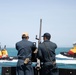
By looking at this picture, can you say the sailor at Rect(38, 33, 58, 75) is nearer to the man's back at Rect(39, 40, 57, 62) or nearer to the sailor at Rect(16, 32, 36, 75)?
the man's back at Rect(39, 40, 57, 62)

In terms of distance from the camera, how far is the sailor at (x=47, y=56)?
7.78 metres

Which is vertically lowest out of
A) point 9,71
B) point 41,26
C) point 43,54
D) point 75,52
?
point 75,52

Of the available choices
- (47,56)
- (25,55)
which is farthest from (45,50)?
(25,55)

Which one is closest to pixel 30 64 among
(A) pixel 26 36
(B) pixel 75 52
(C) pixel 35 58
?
(C) pixel 35 58

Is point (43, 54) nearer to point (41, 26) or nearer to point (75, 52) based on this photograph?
point (41, 26)

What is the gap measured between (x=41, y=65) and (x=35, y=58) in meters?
0.26

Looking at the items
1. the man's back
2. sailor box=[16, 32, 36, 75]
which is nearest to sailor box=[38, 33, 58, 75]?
the man's back

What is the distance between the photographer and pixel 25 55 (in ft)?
26.2

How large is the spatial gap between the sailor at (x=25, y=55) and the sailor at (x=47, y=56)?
31 cm

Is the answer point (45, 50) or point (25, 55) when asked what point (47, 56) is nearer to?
point (45, 50)

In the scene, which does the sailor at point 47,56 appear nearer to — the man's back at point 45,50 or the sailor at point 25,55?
the man's back at point 45,50

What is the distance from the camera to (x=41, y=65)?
26.1 ft

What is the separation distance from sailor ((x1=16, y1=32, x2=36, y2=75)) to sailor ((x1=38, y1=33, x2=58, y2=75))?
1.00ft

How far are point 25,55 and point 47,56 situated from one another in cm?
→ 58
